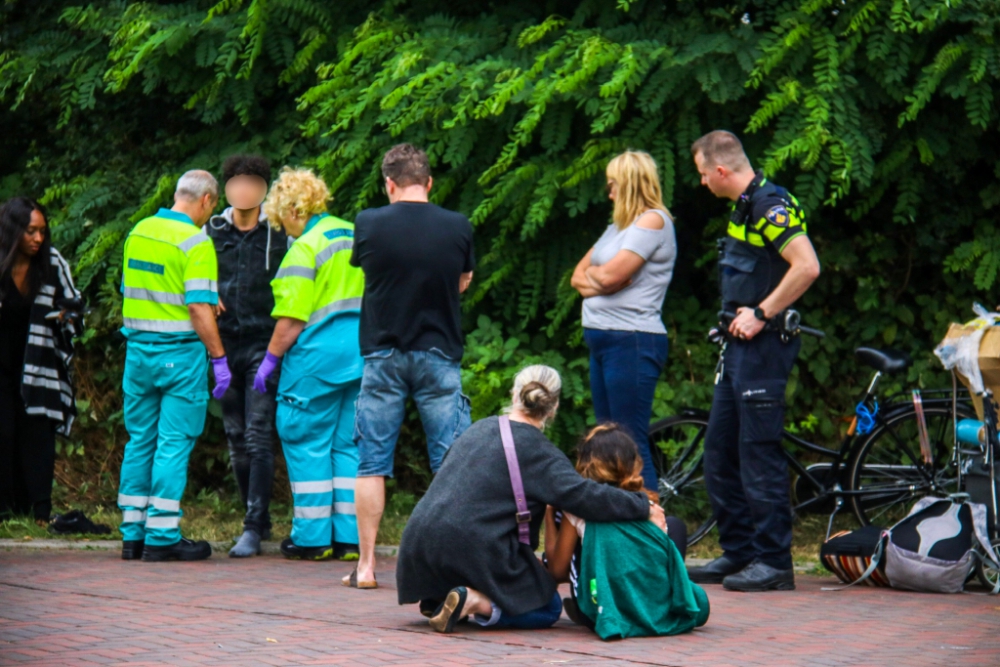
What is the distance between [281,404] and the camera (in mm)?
7621

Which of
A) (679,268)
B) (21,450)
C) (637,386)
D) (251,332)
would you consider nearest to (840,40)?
(679,268)

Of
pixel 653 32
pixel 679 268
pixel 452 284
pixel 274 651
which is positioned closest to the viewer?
pixel 274 651

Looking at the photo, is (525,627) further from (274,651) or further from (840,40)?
(840,40)

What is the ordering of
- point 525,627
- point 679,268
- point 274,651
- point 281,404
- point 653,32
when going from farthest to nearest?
point 679,268, point 653,32, point 281,404, point 525,627, point 274,651

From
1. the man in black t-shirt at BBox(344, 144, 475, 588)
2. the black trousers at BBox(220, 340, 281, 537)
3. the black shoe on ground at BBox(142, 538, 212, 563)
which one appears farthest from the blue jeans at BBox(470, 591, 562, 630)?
the black trousers at BBox(220, 340, 281, 537)

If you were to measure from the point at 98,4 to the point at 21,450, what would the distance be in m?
3.45

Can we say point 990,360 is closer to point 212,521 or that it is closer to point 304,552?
point 304,552

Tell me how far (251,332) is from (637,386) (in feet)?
7.81

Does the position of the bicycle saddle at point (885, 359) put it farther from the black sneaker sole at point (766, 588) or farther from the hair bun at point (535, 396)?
the hair bun at point (535, 396)

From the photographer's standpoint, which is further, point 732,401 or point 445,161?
point 445,161

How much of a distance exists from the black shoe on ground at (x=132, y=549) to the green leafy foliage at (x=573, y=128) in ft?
7.57

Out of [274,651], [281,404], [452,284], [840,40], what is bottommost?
[274,651]

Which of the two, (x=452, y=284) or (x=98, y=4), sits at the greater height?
(x=98, y=4)

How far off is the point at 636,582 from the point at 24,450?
4987 millimetres
